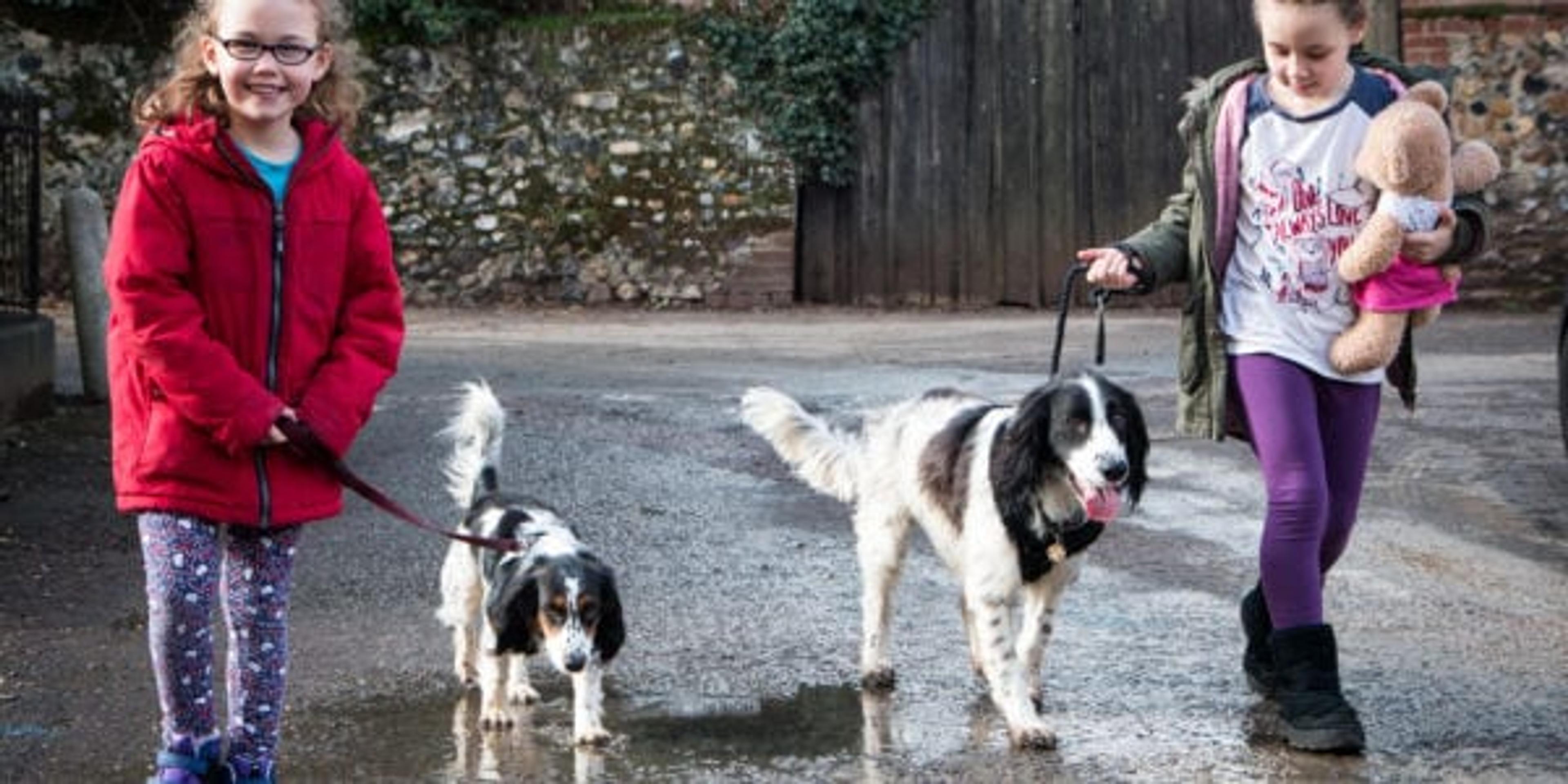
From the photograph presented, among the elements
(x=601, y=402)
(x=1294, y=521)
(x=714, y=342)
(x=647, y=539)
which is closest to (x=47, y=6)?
(x=714, y=342)

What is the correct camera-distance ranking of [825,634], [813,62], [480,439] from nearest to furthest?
[480,439] → [825,634] → [813,62]

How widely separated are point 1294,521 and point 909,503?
3.80 ft

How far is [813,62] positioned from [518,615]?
1265 cm

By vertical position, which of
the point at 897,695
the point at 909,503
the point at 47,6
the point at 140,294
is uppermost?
the point at 47,6

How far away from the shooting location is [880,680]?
20.0 ft

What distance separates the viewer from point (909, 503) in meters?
6.18

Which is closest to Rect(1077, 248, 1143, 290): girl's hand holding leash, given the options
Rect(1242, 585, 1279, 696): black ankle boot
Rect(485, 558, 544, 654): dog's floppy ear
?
Rect(1242, 585, 1279, 696): black ankle boot

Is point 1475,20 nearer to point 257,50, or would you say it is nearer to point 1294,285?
point 1294,285

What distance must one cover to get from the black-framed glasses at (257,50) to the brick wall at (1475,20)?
13.9 m

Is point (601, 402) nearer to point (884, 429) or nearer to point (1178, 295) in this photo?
point (884, 429)

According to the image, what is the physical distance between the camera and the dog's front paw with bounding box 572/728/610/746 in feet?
18.0

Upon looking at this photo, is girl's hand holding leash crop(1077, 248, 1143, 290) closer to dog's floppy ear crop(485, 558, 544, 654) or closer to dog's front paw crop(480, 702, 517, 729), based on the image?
dog's floppy ear crop(485, 558, 544, 654)

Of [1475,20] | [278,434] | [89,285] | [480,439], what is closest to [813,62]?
[1475,20]

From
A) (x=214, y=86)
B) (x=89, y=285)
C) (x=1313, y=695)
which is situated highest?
(x=214, y=86)
